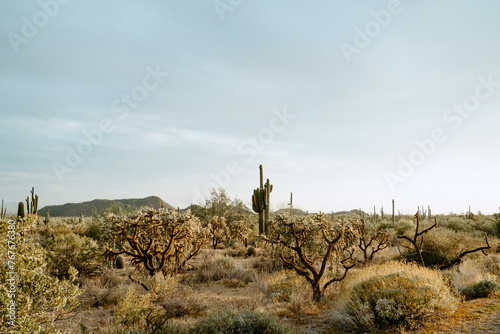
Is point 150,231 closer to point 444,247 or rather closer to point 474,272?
point 474,272

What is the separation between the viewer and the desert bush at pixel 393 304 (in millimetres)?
6539

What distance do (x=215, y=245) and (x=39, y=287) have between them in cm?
1921

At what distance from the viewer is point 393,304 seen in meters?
6.62

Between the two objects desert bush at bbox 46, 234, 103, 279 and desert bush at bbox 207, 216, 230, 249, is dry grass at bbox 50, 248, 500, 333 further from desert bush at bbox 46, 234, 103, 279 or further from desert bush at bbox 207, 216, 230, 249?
desert bush at bbox 207, 216, 230, 249

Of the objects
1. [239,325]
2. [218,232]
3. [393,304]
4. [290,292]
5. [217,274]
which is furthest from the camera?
[218,232]

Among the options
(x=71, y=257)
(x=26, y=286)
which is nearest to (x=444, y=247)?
(x=26, y=286)

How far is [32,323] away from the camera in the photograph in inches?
158

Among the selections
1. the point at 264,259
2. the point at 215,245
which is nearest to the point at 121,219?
the point at 264,259

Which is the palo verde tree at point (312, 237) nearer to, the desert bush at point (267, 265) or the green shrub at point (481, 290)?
the green shrub at point (481, 290)

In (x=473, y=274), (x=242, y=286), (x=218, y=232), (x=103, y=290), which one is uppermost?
(x=218, y=232)

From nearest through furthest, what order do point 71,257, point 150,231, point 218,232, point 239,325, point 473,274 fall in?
point 239,325 → point 473,274 → point 150,231 → point 71,257 → point 218,232

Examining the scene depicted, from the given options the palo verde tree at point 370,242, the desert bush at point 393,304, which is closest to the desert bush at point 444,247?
the palo verde tree at point 370,242

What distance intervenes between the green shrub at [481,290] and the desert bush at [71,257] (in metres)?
12.1

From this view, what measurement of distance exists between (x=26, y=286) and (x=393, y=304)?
21.8 feet
